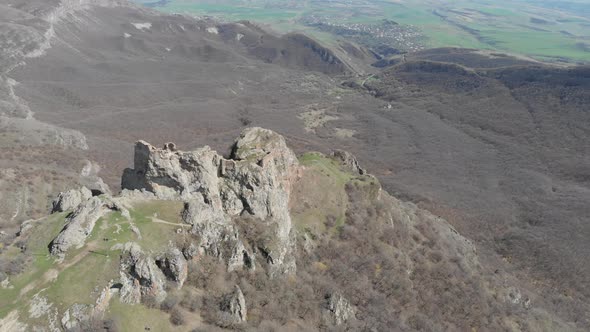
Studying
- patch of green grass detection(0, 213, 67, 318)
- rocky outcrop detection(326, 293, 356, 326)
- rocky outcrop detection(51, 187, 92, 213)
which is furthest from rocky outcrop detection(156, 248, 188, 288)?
rocky outcrop detection(326, 293, 356, 326)

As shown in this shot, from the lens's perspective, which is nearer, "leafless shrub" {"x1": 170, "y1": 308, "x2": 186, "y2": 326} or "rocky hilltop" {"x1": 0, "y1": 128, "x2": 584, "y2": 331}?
"rocky hilltop" {"x1": 0, "y1": 128, "x2": 584, "y2": 331}

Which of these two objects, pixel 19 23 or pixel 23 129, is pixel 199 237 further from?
pixel 19 23

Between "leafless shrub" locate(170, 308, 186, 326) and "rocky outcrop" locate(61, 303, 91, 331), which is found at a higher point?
"rocky outcrop" locate(61, 303, 91, 331)

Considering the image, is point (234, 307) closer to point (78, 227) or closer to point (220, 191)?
point (220, 191)

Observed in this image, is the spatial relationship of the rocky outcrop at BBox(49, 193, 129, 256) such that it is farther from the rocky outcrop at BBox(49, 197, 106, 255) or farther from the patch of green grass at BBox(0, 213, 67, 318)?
the patch of green grass at BBox(0, 213, 67, 318)

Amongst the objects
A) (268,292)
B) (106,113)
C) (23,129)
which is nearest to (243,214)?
(268,292)
